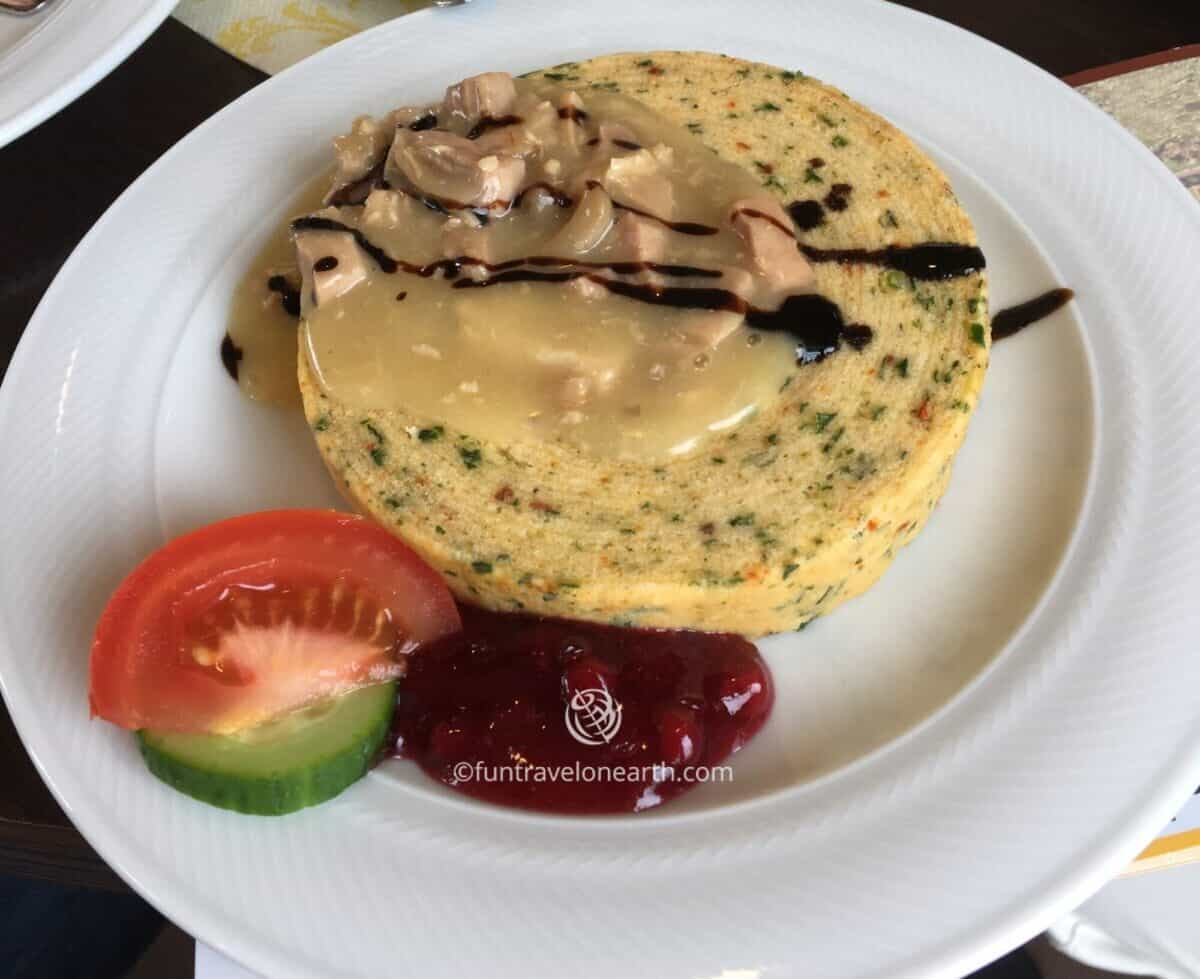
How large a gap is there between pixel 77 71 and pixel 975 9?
2.78 metres

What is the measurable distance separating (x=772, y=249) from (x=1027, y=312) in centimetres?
77

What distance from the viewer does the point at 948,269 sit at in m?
2.32

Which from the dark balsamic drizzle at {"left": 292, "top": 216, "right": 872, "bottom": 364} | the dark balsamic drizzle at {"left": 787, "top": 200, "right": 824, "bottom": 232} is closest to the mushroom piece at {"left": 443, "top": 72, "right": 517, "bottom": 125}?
the dark balsamic drizzle at {"left": 292, "top": 216, "right": 872, "bottom": 364}

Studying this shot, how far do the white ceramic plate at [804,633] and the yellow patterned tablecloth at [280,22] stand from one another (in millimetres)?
407

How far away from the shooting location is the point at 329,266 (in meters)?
2.27

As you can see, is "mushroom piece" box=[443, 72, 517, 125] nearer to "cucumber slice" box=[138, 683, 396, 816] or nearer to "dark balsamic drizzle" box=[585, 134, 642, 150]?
"dark balsamic drizzle" box=[585, 134, 642, 150]

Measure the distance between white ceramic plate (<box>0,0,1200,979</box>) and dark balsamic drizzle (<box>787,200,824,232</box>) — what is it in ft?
1.75

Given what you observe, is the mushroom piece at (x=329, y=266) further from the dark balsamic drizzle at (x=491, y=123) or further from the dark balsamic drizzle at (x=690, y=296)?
the dark balsamic drizzle at (x=491, y=123)

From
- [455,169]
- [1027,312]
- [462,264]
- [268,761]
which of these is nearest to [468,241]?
[462,264]

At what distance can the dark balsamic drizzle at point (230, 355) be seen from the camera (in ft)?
8.43

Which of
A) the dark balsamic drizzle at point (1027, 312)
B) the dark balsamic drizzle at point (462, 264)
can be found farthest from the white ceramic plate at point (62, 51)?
the dark balsamic drizzle at point (1027, 312)

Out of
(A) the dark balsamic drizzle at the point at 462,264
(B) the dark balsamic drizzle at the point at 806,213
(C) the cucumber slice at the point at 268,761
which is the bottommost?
(C) the cucumber slice at the point at 268,761

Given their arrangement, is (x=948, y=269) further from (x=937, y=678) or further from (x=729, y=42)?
(x=729, y=42)

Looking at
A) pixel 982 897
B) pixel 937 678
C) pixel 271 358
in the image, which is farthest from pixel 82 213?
pixel 982 897
